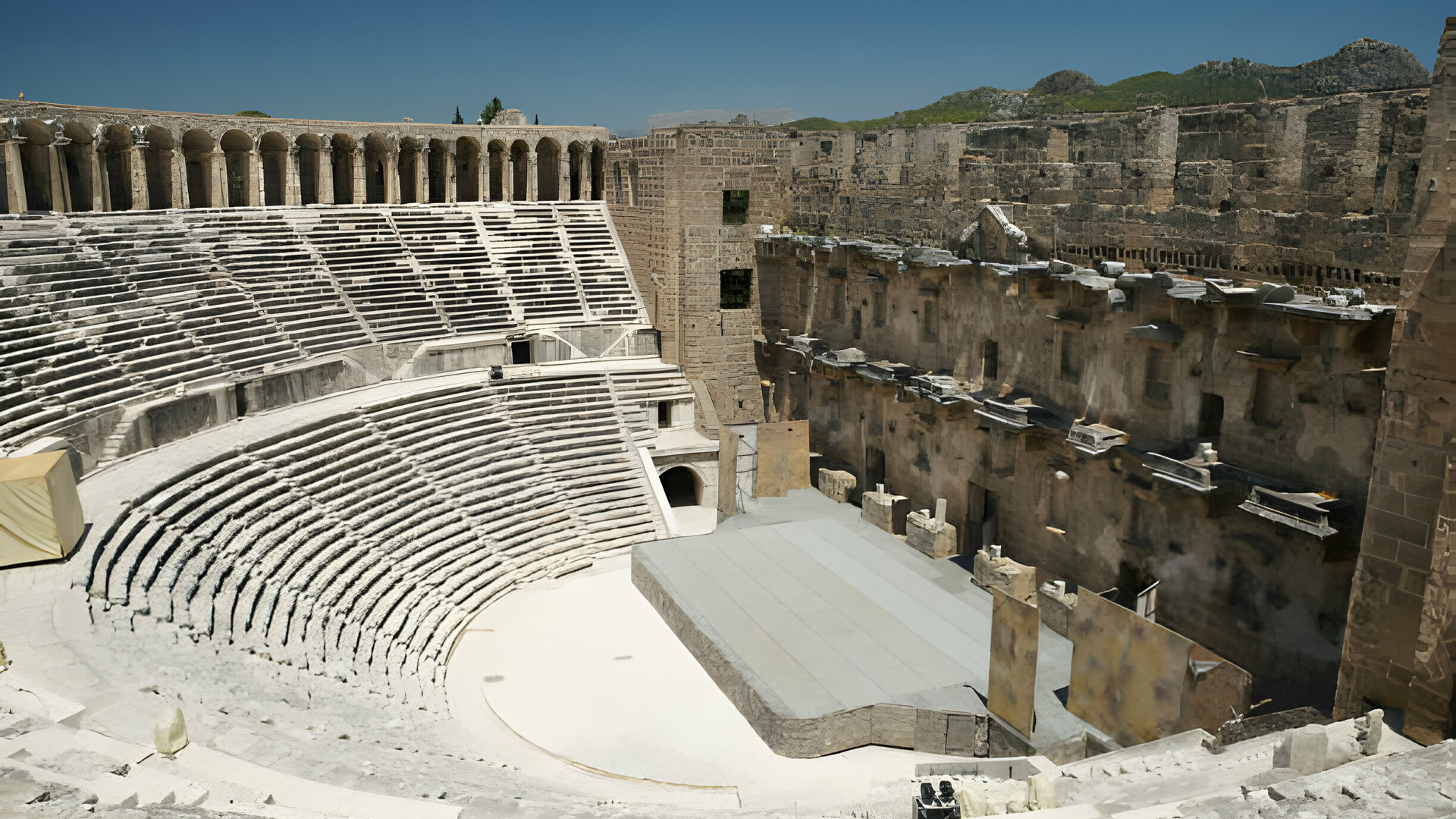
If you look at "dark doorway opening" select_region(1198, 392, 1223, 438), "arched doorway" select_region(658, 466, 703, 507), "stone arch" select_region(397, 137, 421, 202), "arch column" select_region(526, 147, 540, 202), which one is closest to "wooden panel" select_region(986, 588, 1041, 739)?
"dark doorway opening" select_region(1198, 392, 1223, 438)

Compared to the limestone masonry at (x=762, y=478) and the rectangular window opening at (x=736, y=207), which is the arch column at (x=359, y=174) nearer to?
the limestone masonry at (x=762, y=478)

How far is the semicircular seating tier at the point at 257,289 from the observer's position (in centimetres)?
1847

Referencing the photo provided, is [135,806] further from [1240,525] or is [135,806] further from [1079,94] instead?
[1079,94]

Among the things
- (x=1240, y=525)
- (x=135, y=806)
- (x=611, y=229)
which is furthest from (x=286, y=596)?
(x=611, y=229)

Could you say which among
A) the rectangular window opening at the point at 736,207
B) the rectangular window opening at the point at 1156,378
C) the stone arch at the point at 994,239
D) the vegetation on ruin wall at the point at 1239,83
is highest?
the vegetation on ruin wall at the point at 1239,83

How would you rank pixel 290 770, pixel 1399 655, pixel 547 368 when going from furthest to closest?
pixel 547 368
pixel 1399 655
pixel 290 770

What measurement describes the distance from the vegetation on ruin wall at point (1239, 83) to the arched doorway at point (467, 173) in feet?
44.7

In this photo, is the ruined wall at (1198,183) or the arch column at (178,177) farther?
the arch column at (178,177)

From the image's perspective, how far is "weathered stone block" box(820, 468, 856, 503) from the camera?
23.2m

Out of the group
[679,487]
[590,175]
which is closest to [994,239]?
[679,487]

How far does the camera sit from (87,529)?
13945 mm

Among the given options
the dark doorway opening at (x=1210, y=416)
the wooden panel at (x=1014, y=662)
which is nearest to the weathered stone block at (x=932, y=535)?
the dark doorway opening at (x=1210, y=416)

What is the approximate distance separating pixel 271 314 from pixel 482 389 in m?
4.77

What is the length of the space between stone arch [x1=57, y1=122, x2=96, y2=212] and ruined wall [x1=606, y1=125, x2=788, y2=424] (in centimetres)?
1288
